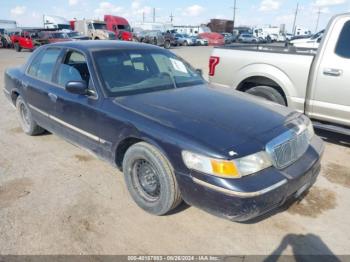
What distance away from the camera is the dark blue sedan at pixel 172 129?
8.49 feet

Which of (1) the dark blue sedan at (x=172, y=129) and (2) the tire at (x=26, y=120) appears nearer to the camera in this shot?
(1) the dark blue sedan at (x=172, y=129)

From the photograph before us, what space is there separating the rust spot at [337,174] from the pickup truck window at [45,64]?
393cm

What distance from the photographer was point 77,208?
10.8 feet

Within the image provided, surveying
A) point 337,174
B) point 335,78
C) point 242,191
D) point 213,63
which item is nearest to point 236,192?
point 242,191

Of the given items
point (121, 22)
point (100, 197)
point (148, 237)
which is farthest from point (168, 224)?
point (121, 22)

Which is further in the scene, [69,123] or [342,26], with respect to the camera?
[342,26]

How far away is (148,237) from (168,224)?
0.26 meters

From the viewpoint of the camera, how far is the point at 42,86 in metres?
4.43

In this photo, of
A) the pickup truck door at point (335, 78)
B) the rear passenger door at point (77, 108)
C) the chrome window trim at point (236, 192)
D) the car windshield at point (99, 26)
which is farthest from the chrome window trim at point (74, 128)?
the car windshield at point (99, 26)

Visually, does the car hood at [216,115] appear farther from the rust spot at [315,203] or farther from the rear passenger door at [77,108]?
the rust spot at [315,203]

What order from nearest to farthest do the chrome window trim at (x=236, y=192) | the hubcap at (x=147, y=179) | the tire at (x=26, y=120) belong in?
the chrome window trim at (x=236, y=192)
the hubcap at (x=147, y=179)
the tire at (x=26, y=120)

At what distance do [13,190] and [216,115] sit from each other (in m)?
2.46

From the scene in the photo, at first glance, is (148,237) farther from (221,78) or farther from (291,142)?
(221,78)

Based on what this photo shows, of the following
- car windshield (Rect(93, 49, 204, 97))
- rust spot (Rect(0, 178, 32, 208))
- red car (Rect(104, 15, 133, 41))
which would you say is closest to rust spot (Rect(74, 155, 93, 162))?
rust spot (Rect(0, 178, 32, 208))
